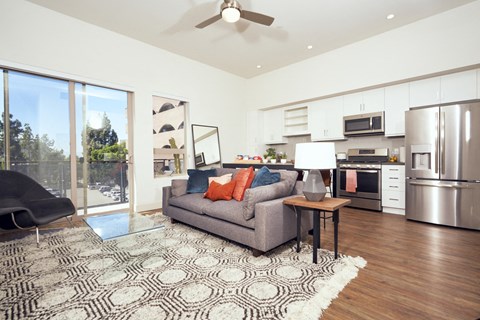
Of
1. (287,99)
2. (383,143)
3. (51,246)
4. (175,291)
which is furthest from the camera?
(287,99)

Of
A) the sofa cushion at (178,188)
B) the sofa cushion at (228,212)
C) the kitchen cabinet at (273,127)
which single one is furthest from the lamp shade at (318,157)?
the kitchen cabinet at (273,127)

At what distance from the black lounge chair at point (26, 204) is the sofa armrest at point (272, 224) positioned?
2.38 meters

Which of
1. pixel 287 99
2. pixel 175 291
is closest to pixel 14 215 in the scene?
pixel 175 291

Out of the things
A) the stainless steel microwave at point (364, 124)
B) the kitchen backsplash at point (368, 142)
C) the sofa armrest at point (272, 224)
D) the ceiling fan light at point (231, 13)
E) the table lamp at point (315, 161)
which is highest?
the ceiling fan light at point (231, 13)

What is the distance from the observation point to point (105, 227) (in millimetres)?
2354

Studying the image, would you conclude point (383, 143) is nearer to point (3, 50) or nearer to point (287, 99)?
point (287, 99)

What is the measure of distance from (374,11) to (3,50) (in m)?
5.26

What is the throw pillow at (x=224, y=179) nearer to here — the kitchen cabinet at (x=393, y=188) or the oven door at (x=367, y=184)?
the oven door at (x=367, y=184)

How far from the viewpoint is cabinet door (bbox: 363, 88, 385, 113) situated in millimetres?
4370

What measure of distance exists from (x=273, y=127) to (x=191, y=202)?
3741 mm

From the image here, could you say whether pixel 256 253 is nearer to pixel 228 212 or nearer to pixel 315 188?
pixel 228 212

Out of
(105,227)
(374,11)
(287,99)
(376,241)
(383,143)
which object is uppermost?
(374,11)

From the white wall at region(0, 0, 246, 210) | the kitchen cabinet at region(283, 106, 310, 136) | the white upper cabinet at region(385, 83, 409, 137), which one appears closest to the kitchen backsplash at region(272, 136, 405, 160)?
the kitchen cabinet at region(283, 106, 310, 136)

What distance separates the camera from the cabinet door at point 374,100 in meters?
4.37
